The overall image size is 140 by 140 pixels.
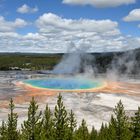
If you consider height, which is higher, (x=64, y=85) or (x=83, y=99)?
(x=64, y=85)

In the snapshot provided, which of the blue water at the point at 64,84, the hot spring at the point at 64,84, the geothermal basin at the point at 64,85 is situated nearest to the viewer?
the geothermal basin at the point at 64,85

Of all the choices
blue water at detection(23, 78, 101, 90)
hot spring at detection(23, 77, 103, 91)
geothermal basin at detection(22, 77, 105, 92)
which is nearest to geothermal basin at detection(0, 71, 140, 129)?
geothermal basin at detection(22, 77, 105, 92)

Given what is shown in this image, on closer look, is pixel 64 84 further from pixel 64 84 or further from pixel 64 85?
pixel 64 85

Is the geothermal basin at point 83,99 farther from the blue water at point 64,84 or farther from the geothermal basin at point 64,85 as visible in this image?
the blue water at point 64,84

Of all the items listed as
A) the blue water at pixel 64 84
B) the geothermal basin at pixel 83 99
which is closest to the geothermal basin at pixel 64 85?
→ the blue water at pixel 64 84

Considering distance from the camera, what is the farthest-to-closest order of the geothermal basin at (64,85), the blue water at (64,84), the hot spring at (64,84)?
the blue water at (64,84)
the hot spring at (64,84)
the geothermal basin at (64,85)

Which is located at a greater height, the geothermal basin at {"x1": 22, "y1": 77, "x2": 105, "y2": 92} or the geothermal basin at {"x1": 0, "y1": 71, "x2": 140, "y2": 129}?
the geothermal basin at {"x1": 22, "y1": 77, "x2": 105, "y2": 92}

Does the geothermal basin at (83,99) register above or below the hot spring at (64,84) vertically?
below

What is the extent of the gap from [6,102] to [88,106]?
18895mm

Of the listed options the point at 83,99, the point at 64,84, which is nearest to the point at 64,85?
the point at 64,84

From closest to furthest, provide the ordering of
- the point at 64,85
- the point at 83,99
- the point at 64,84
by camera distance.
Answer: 1. the point at 83,99
2. the point at 64,85
3. the point at 64,84

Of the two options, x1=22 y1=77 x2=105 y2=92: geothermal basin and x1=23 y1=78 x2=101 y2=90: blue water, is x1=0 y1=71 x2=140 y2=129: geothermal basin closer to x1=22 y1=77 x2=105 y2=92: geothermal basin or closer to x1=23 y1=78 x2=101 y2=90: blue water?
x1=22 y1=77 x2=105 y2=92: geothermal basin

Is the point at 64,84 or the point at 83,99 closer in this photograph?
the point at 83,99

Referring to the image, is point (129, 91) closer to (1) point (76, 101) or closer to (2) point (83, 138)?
(1) point (76, 101)
